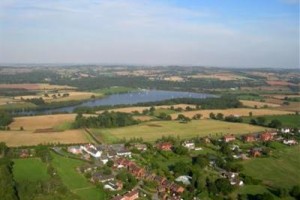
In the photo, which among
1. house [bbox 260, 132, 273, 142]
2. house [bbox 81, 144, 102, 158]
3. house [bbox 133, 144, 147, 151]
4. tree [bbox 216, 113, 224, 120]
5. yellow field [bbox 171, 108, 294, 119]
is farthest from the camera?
yellow field [bbox 171, 108, 294, 119]

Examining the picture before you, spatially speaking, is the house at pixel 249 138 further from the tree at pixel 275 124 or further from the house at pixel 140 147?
the house at pixel 140 147

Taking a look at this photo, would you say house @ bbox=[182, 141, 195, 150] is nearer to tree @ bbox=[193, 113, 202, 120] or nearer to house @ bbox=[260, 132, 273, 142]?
house @ bbox=[260, 132, 273, 142]

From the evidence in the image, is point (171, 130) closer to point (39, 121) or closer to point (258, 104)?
point (39, 121)

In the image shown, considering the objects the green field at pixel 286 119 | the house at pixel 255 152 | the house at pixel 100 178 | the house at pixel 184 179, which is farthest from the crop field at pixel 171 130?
the house at pixel 184 179

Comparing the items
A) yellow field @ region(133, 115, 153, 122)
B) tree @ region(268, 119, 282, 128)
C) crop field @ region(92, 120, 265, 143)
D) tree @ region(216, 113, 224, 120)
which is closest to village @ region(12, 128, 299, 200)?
tree @ region(268, 119, 282, 128)

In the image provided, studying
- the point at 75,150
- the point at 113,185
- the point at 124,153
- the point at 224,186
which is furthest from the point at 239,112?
the point at 113,185

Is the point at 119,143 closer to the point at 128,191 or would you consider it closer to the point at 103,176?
the point at 103,176
